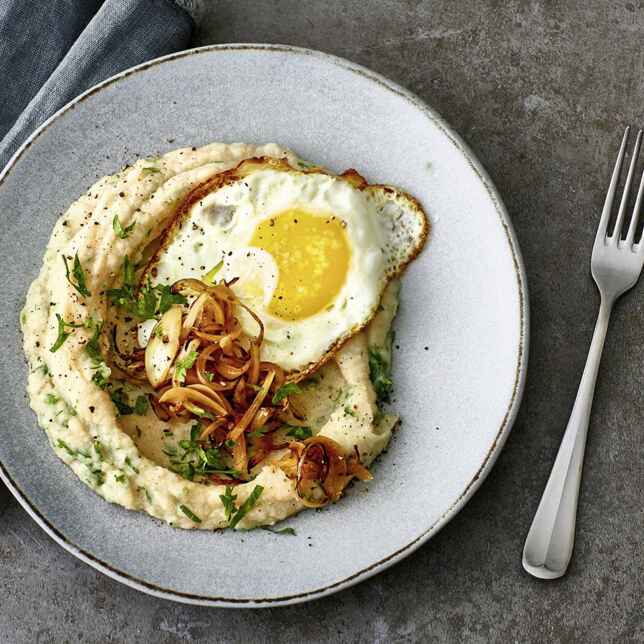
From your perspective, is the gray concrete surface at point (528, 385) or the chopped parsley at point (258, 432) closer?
the chopped parsley at point (258, 432)

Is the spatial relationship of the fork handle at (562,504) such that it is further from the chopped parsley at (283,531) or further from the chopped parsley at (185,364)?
the chopped parsley at (185,364)

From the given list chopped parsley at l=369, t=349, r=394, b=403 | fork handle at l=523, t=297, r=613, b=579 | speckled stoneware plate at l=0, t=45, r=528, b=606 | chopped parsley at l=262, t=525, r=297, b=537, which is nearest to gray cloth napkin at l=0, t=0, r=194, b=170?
speckled stoneware plate at l=0, t=45, r=528, b=606

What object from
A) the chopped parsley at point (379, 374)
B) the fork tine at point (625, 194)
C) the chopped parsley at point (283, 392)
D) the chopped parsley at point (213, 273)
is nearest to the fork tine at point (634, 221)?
the fork tine at point (625, 194)

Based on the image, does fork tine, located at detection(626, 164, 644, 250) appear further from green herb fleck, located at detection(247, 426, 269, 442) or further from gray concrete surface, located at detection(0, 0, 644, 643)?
green herb fleck, located at detection(247, 426, 269, 442)

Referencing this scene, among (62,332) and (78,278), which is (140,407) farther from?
(78,278)

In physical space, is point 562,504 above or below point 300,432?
below

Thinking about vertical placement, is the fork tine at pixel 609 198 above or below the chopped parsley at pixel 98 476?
below

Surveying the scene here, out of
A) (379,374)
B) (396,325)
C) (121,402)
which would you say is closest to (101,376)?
(121,402)
